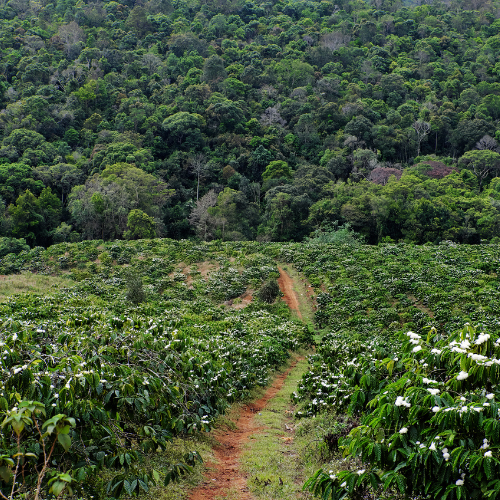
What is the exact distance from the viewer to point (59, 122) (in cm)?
5031

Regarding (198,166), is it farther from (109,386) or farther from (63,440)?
(63,440)

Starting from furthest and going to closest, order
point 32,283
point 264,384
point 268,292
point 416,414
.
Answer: point 32,283
point 268,292
point 264,384
point 416,414

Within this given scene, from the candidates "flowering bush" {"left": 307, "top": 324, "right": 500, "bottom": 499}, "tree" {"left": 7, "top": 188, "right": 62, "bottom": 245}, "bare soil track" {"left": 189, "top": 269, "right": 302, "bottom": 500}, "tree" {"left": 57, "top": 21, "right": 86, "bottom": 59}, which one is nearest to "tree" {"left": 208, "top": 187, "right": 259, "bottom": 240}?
"tree" {"left": 7, "top": 188, "right": 62, "bottom": 245}

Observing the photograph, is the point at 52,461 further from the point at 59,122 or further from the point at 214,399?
the point at 59,122

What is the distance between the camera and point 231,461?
20.2ft

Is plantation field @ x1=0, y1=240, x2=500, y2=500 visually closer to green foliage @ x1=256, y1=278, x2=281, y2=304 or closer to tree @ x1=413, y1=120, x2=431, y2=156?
green foliage @ x1=256, y1=278, x2=281, y2=304

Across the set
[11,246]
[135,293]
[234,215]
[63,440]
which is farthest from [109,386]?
[234,215]

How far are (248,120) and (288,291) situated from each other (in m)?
37.3

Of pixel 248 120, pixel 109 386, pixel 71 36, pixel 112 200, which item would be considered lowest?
pixel 112 200

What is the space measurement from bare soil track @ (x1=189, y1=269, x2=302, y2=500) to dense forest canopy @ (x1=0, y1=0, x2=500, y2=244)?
26.7m

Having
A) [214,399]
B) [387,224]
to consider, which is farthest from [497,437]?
[387,224]

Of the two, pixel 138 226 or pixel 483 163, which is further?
pixel 483 163

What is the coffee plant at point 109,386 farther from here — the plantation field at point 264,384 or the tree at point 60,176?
the tree at point 60,176

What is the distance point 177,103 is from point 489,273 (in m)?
44.6
